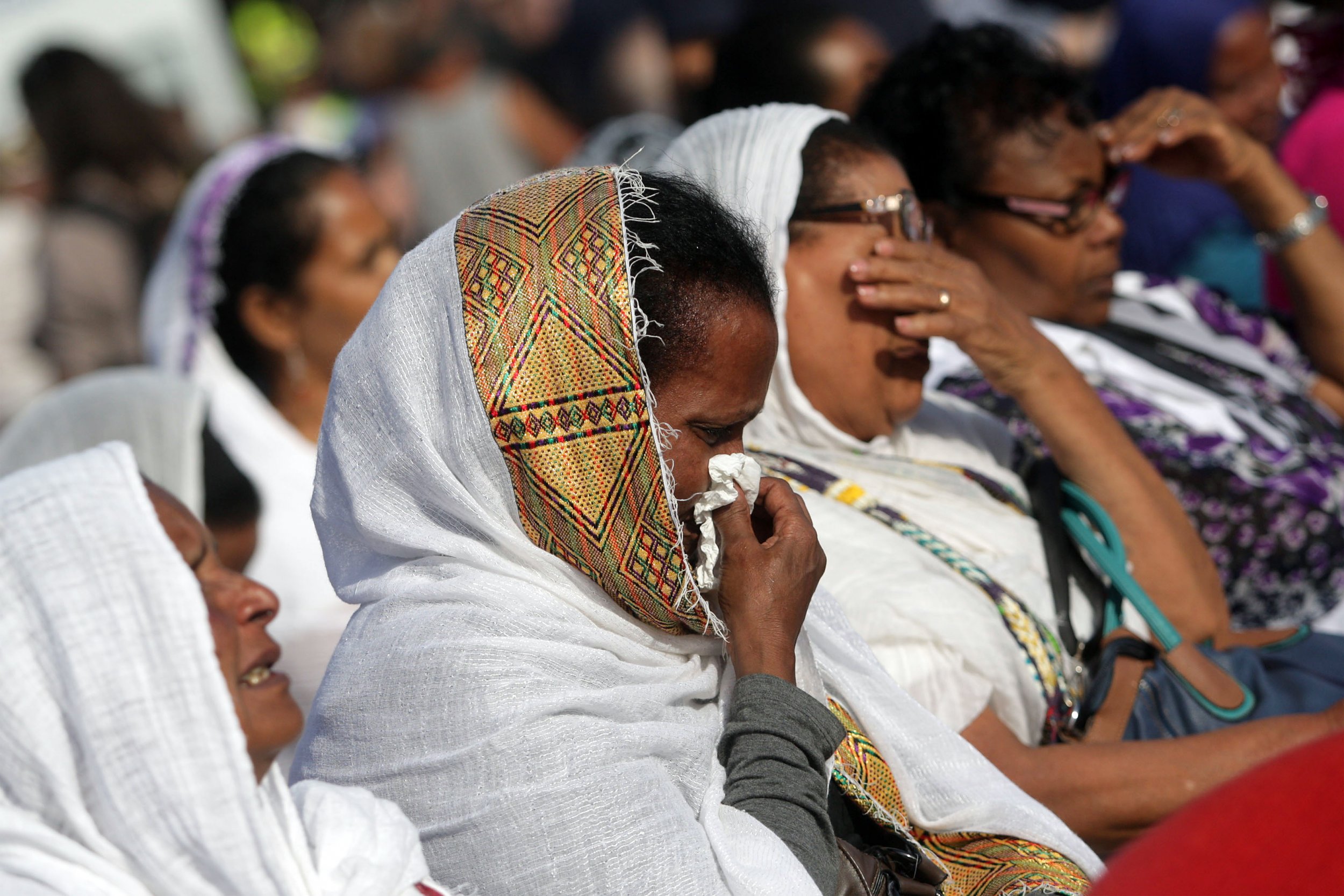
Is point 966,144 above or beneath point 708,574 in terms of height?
above

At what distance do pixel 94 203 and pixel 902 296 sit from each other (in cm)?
496

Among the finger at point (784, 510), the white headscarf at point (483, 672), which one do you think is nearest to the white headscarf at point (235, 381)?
the white headscarf at point (483, 672)

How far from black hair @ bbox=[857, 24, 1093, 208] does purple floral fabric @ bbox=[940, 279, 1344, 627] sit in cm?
53

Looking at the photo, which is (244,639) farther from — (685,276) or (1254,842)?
(1254,842)

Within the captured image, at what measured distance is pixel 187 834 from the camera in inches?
53.8

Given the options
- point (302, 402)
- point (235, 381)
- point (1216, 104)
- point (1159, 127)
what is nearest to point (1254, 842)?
point (1159, 127)

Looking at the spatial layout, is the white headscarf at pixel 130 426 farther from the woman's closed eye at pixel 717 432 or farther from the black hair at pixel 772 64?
the black hair at pixel 772 64

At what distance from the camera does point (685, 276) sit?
1752mm

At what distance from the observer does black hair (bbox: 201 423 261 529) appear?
3.58 metres

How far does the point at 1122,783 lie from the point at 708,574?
36.6 inches

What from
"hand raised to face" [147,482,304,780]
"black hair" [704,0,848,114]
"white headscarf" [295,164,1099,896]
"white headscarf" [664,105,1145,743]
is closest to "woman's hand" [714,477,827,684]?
"white headscarf" [295,164,1099,896]

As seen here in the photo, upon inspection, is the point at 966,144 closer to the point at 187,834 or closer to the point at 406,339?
the point at 406,339

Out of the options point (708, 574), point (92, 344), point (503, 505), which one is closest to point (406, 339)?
point (503, 505)

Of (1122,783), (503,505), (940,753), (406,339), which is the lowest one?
(1122,783)
